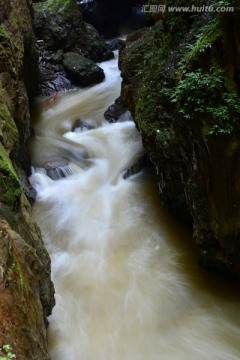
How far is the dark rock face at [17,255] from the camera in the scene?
3.18 meters

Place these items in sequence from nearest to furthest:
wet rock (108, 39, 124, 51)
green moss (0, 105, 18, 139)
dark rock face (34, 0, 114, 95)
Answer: green moss (0, 105, 18, 139)
dark rock face (34, 0, 114, 95)
wet rock (108, 39, 124, 51)

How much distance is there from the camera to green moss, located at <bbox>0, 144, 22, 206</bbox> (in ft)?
14.8

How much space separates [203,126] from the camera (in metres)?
5.06

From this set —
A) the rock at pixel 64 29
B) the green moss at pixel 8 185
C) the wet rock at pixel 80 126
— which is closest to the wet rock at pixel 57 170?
the wet rock at pixel 80 126

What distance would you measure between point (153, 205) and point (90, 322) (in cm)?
319


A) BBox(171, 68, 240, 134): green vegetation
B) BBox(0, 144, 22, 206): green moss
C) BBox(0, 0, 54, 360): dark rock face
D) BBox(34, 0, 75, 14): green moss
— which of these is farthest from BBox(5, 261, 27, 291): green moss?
BBox(34, 0, 75, 14): green moss

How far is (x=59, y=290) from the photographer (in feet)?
21.5

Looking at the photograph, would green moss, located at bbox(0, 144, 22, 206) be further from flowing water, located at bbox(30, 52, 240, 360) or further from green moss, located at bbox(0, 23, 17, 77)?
green moss, located at bbox(0, 23, 17, 77)

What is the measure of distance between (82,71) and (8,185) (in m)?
11.8

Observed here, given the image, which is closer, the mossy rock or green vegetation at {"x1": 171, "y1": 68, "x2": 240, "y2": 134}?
green vegetation at {"x1": 171, "y1": 68, "x2": 240, "y2": 134}

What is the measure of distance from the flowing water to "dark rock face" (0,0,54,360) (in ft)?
2.72

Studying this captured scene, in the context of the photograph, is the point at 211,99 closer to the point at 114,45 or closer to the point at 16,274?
the point at 16,274

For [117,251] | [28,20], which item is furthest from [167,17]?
[28,20]

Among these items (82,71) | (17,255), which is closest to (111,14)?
(82,71)
